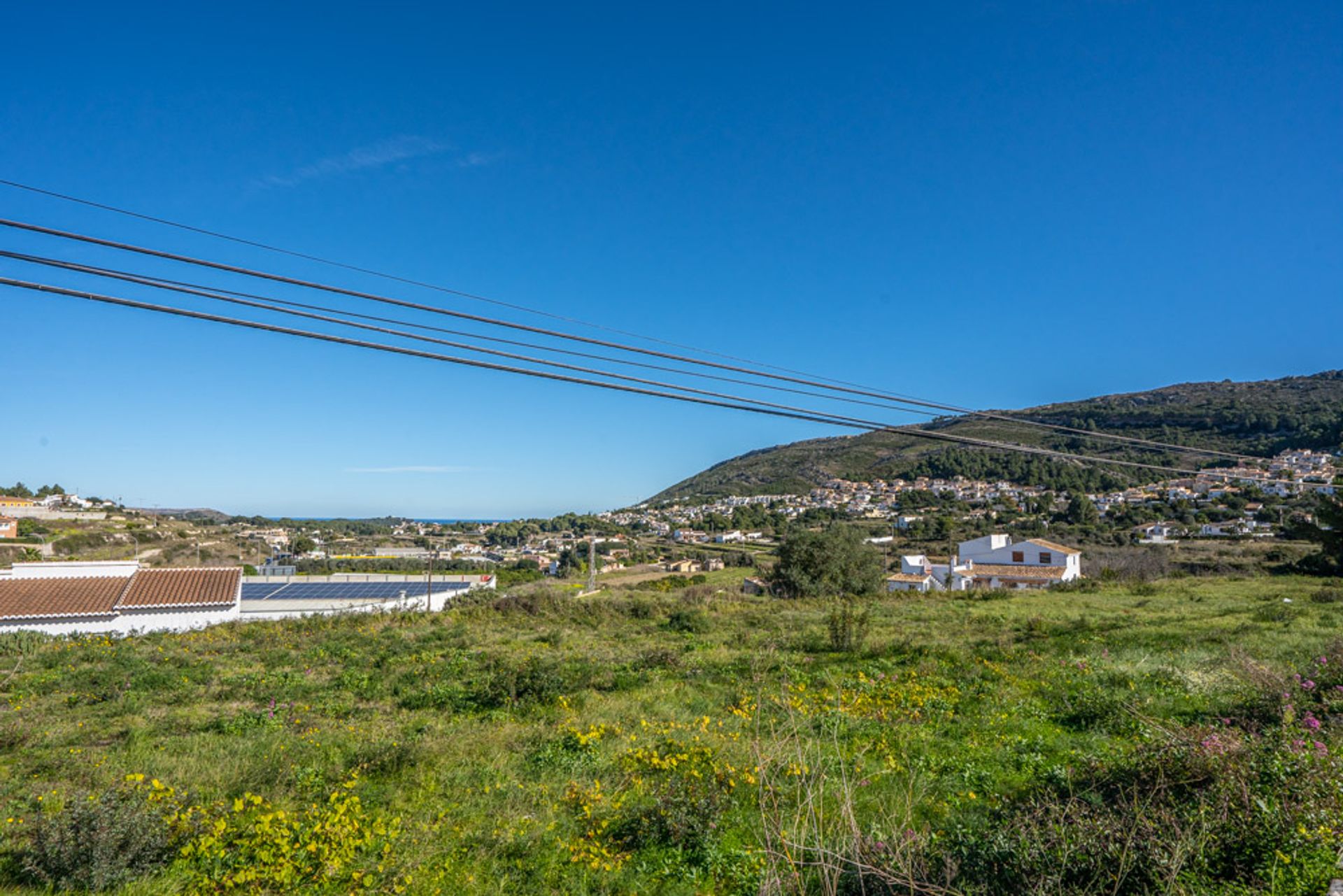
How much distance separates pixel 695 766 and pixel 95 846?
4978 mm

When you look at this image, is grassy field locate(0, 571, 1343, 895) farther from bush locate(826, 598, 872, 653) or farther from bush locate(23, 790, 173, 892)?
bush locate(826, 598, 872, 653)

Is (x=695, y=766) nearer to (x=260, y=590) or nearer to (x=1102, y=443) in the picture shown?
(x=260, y=590)

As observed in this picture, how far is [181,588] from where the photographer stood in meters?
24.2

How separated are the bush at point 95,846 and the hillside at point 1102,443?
1478 inches

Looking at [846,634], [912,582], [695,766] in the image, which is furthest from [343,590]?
[695,766]

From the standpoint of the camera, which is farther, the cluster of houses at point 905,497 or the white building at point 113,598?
the cluster of houses at point 905,497

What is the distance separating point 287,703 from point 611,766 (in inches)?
245

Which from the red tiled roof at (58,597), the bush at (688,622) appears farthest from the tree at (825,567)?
the red tiled roof at (58,597)

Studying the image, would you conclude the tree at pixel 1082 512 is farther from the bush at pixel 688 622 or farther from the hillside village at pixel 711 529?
the bush at pixel 688 622

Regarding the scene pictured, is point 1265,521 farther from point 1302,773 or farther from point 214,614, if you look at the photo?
point 214,614

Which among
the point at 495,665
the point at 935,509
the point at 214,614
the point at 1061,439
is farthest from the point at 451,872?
the point at 1061,439

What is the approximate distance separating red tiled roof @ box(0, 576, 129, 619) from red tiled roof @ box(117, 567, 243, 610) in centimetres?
51

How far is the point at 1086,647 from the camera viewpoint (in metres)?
13.5

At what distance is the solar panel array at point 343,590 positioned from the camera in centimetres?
3500
